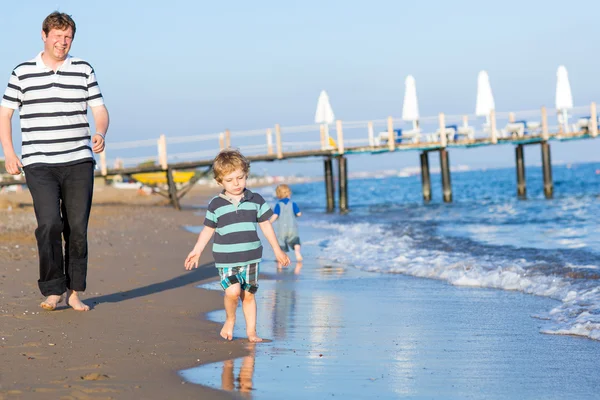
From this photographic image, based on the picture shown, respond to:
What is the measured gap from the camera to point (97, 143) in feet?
17.9

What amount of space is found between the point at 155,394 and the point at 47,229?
88.2 inches

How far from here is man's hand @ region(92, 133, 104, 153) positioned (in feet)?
17.9

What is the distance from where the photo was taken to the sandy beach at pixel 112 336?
12.3 ft

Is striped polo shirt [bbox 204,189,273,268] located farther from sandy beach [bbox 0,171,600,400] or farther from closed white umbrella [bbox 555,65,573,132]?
closed white umbrella [bbox 555,65,573,132]

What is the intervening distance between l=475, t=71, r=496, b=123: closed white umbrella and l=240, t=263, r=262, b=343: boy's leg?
87.1 ft

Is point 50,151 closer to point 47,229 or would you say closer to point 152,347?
A: point 47,229

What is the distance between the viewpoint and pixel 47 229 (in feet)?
18.2

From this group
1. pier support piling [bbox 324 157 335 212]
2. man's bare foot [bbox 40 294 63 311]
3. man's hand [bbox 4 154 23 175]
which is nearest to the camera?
man's hand [bbox 4 154 23 175]

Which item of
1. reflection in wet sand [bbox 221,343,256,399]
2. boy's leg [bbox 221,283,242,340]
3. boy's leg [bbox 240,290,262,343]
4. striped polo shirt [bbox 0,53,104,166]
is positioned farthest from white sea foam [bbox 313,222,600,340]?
striped polo shirt [bbox 0,53,104,166]

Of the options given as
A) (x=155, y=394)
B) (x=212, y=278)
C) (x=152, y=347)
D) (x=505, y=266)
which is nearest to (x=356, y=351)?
(x=152, y=347)

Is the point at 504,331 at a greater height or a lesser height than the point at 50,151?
lesser

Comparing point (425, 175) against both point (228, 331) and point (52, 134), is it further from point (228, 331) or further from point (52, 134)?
point (228, 331)

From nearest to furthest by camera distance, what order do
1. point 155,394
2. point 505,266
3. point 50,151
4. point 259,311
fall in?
point 155,394 < point 50,151 < point 259,311 < point 505,266

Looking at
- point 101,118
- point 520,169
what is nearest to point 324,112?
point 520,169
